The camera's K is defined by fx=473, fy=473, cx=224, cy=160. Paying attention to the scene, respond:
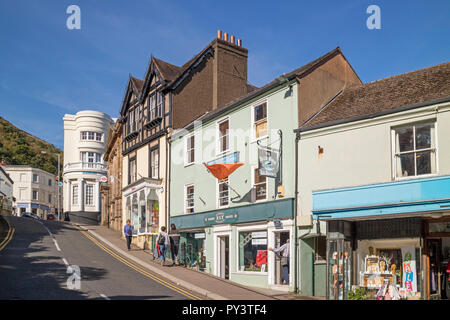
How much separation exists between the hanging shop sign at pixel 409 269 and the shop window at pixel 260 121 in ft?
25.5

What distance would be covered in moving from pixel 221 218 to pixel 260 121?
4.78 m

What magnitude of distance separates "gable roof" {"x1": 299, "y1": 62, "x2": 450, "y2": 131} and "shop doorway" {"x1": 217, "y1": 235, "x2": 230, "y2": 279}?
7.19 m

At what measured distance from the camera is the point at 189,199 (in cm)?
2477

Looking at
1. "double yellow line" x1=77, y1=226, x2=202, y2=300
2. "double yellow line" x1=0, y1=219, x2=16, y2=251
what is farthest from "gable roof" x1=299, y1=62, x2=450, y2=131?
"double yellow line" x1=0, y1=219, x2=16, y2=251

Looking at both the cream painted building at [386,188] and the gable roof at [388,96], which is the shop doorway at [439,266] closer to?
the cream painted building at [386,188]

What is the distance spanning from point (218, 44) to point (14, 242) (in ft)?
51.7

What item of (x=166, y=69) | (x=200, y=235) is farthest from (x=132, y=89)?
(x=200, y=235)

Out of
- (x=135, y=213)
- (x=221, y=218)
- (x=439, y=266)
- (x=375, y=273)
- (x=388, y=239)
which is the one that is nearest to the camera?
(x=439, y=266)

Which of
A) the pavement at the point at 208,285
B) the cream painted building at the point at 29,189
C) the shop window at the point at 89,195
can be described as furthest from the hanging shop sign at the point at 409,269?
the cream painted building at the point at 29,189

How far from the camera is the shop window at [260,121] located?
19859 mm

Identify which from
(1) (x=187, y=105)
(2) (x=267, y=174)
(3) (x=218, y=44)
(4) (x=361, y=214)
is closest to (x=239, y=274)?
(2) (x=267, y=174)

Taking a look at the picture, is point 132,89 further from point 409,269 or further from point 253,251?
point 409,269

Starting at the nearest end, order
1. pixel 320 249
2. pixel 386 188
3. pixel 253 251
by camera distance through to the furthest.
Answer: pixel 386 188, pixel 320 249, pixel 253 251

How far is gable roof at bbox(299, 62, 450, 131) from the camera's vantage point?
14.9 metres
